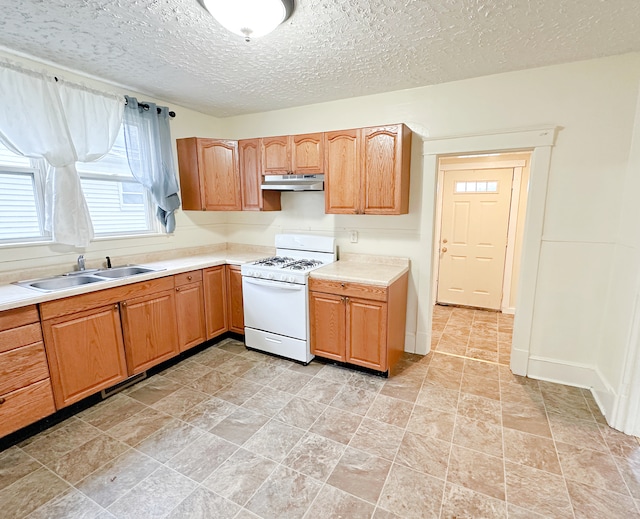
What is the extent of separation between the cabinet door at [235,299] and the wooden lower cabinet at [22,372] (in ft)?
5.32

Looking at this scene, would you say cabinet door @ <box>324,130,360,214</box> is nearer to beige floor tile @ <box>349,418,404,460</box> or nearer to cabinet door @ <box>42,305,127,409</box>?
beige floor tile @ <box>349,418,404,460</box>

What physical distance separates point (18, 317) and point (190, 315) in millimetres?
1298

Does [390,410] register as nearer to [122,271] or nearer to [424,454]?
[424,454]

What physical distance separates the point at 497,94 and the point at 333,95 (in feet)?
4.65

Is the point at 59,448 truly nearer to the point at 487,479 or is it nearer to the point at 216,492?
the point at 216,492

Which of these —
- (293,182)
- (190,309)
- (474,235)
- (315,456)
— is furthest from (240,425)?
(474,235)

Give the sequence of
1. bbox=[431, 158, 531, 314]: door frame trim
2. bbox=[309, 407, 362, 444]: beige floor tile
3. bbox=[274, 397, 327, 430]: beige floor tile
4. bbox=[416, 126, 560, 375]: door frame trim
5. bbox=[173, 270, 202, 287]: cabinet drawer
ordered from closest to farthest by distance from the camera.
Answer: bbox=[309, 407, 362, 444]: beige floor tile → bbox=[274, 397, 327, 430]: beige floor tile → bbox=[416, 126, 560, 375]: door frame trim → bbox=[173, 270, 202, 287]: cabinet drawer → bbox=[431, 158, 531, 314]: door frame trim

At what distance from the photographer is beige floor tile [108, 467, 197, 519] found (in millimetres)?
1563

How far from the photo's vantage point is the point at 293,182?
10.2 ft

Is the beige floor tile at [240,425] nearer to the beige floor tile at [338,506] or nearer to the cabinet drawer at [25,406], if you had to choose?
the beige floor tile at [338,506]

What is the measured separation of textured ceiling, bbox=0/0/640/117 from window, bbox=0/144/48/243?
78 centimetres

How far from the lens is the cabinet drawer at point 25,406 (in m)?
1.90

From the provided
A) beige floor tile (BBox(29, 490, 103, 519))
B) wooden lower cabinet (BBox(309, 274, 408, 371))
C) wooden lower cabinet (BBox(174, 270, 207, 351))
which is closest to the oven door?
wooden lower cabinet (BBox(309, 274, 408, 371))

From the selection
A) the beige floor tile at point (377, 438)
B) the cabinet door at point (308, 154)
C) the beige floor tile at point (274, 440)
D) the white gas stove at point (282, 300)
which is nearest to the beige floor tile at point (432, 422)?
the beige floor tile at point (377, 438)
